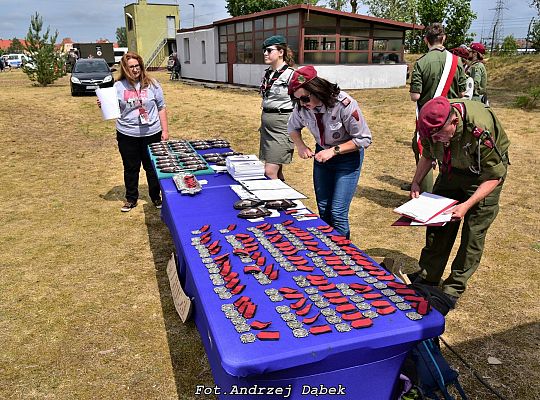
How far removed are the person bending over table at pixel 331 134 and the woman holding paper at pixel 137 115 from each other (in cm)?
213

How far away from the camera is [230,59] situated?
21.0 meters

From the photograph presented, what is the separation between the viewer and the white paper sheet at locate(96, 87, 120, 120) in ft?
14.8

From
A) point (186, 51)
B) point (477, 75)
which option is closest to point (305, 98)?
point (477, 75)

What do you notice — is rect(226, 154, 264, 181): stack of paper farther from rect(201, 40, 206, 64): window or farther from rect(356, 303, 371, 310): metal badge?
rect(201, 40, 206, 64): window

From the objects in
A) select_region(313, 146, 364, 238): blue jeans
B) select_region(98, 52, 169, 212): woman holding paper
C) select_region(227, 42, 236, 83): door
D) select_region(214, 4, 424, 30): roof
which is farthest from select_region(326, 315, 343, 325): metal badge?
select_region(227, 42, 236, 83): door

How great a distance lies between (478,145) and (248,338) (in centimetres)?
181

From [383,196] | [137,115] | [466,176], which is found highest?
[137,115]

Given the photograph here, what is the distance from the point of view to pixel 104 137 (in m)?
9.94

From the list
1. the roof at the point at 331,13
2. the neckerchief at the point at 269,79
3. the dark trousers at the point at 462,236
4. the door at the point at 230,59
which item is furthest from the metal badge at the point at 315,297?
the door at the point at 230,59

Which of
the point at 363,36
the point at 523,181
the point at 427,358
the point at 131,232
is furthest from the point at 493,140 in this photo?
the point at 363,36

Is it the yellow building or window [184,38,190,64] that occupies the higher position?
the yellow building

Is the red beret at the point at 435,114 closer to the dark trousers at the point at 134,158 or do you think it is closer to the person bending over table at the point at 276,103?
the person bending over table at the point at 276,103

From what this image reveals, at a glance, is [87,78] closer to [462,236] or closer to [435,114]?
[462,236]

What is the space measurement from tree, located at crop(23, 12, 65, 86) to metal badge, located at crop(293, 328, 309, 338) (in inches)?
825
